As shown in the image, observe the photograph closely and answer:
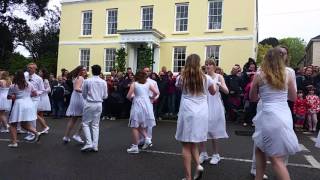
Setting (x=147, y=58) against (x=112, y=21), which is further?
(x=112, y=21)

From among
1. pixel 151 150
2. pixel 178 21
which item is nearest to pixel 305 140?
pixel 151 150

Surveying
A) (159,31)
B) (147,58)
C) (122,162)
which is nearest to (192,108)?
(122,162)

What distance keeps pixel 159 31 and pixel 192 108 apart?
25255 millimetres

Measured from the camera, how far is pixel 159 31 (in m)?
31.6

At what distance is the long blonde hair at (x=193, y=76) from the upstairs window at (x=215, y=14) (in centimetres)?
2369

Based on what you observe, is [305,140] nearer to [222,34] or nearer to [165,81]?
[165,81]

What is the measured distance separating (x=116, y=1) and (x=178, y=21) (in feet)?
17.4

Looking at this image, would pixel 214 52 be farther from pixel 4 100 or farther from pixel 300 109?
pixel 4 100

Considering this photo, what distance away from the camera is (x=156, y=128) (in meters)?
14.0

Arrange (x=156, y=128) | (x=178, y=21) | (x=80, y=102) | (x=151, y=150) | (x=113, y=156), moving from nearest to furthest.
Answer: (x=113, y=156) < (x=151, y=150) < (x=80, y=102) < (x=156, y=128) < (x=178, y=21)

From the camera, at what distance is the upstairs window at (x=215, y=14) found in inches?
1174

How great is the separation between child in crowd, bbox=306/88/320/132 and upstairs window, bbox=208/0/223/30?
53.9 feet

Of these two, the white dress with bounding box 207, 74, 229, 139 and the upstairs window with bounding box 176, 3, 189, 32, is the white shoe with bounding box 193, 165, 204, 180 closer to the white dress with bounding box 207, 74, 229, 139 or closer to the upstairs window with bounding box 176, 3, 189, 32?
the white dress with bounding box 207, 74, 229, 139

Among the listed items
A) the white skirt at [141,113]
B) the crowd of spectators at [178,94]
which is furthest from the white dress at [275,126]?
the crowd of spectators at [178,94]
